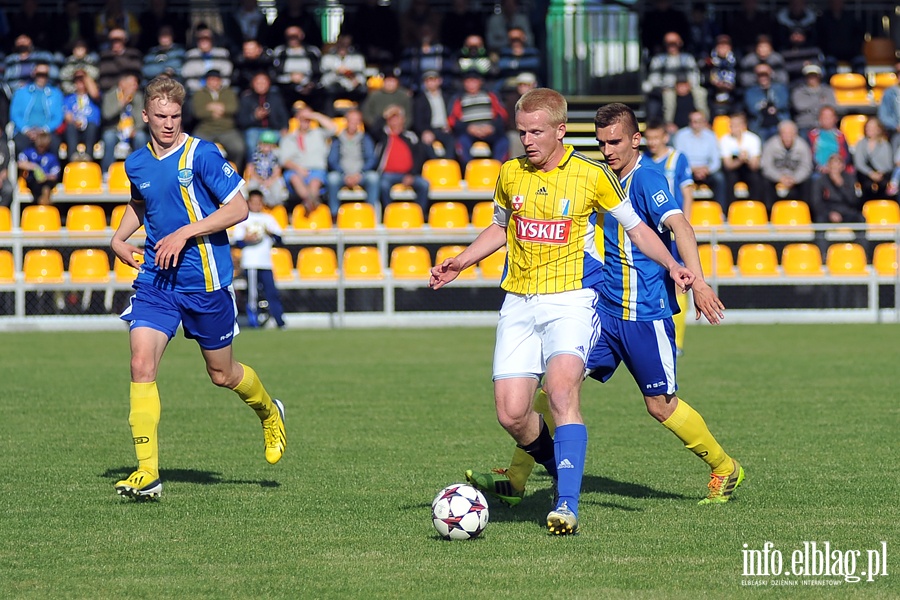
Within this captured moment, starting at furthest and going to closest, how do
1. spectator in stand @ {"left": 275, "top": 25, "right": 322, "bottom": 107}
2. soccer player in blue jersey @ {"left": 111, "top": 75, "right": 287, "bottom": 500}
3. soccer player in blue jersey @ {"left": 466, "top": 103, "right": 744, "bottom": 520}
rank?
spectator in stand @ {"left": 275, "top": 25, "right": 322, "bottom": 107} < soccer player in blue jersey @ {"left": 111, "top": 75, "right": 287, "bottom": 500} < soccer player in blue jersey @ {"left": 466, "top": 103, "right": 744, "bottom": 520}

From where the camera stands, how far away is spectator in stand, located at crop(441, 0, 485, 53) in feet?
73.1

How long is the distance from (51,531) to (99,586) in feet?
3.66

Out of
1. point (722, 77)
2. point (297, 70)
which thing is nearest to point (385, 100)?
point (297, 70)

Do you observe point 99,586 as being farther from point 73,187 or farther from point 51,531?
point 73,187

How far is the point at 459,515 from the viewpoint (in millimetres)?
5793

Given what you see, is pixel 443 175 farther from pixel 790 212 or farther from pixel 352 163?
pixel 790 212

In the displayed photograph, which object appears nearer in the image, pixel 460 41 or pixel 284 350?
pixel 284 350

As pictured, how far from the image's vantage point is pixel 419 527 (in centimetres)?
613

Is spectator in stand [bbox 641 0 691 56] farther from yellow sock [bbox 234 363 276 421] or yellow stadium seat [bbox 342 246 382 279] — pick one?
yellow sock [bbox 234 363 276 421]

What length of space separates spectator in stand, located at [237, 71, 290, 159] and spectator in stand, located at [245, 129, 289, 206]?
2.13 feet

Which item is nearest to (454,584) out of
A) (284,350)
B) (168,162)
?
(168,162)

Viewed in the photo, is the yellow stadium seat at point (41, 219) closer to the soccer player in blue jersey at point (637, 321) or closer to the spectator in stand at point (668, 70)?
the spectator in stand at point (668, 70)

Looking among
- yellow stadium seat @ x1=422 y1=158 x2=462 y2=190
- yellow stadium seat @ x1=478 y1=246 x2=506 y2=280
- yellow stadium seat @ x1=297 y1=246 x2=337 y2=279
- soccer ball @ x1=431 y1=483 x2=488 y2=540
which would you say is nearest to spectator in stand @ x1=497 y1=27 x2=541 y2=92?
yellow stadium seat @ x1=422 y1=158 x2=462 y2=190

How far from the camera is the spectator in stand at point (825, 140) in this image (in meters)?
20.0
